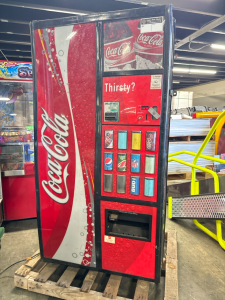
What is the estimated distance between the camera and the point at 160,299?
190cm

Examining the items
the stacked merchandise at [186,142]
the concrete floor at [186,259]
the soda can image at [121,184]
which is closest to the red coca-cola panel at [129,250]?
the soda can image at [121,184]

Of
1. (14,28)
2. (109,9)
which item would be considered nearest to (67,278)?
(109,9)

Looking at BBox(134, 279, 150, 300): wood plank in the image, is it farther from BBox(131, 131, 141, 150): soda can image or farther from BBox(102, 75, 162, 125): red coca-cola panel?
BBox(102, 75, 162, 125): red coca-cola panel

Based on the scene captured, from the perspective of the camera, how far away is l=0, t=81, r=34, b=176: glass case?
300 centimetres

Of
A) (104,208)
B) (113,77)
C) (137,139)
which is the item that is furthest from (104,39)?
(104,208)

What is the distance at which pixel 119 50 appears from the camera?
165 cm

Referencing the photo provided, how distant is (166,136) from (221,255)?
6.14ft

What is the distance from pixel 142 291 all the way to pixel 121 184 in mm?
911

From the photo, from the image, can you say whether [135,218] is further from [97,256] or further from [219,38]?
[219,38]

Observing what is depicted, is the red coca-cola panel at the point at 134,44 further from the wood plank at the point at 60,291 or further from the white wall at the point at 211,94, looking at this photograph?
the white wall at the point at 211,94

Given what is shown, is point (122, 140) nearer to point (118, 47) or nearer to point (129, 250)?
point (118, 47)

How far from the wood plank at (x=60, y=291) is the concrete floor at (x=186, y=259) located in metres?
0.09

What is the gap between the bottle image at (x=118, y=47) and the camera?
162 cm

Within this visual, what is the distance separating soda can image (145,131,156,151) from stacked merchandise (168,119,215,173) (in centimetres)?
312
